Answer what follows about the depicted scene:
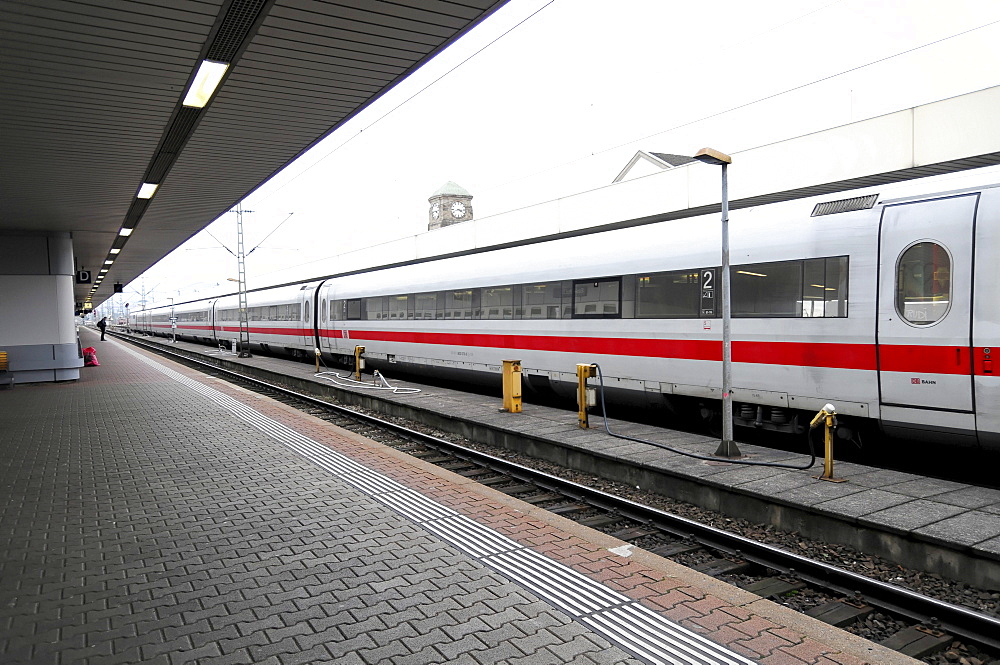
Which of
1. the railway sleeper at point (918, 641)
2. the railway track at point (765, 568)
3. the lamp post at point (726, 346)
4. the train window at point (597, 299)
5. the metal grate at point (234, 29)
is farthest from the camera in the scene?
the train window at point (597, 299)

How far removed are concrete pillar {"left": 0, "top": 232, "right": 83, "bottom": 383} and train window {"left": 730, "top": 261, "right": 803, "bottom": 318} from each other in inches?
654

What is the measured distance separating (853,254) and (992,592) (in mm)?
3729

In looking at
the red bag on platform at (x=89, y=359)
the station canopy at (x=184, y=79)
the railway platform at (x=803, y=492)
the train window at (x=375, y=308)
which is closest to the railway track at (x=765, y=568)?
the railway platform at (x=803, y=492)

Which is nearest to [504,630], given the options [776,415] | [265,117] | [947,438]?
[947,438]

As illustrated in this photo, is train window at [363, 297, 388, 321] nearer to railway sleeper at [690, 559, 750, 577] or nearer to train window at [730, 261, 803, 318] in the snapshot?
train window at [730, 261, 803, 318]

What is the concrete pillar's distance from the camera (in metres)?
16.3

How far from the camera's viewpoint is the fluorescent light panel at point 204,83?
6.56 metres

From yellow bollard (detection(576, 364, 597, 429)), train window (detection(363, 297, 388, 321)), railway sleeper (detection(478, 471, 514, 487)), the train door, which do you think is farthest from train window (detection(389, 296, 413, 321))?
the train door

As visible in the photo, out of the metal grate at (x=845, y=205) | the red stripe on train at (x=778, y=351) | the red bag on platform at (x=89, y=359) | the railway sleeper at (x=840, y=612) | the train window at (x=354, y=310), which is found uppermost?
the metal grate at (x=845, y=205)

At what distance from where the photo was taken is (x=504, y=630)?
354 cm

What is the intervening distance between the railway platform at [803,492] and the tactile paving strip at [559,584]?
90.8 inches

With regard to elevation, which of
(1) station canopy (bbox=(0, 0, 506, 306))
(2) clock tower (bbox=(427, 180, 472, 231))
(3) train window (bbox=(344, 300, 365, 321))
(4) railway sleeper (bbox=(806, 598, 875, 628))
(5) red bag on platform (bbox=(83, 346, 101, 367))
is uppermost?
(2) clock tower (bbox=(427, 180, 472, 231))

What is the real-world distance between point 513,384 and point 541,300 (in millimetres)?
1690

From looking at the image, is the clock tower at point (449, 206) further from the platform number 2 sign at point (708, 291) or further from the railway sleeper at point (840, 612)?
the railway sleeper at point (840, 612)
